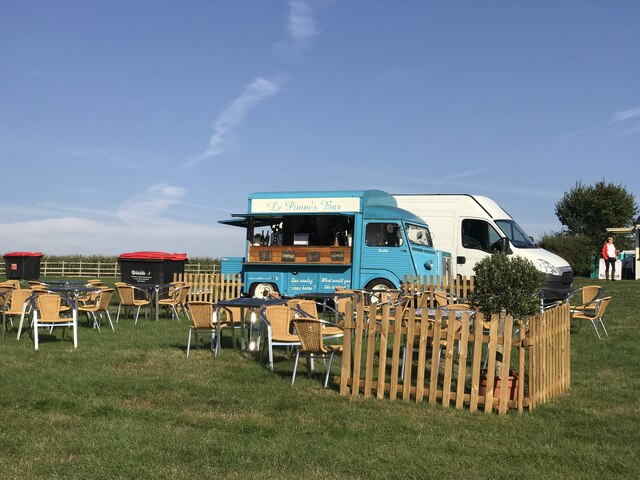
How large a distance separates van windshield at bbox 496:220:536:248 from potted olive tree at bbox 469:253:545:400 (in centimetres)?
1030

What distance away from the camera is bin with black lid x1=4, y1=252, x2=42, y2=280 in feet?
100

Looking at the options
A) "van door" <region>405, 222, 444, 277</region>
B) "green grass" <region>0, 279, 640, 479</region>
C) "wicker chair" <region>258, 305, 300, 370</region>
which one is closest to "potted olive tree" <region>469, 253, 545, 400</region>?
"green grass" <region>0, 279, 640, 479</region>

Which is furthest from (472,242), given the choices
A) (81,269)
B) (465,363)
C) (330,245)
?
(81,269)

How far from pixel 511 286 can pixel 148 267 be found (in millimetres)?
13951

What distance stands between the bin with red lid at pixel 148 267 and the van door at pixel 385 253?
18.8 feet

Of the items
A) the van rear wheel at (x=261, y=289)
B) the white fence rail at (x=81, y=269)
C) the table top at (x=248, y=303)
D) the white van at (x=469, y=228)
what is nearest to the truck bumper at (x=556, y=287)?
the white van at (x=469, y=228)

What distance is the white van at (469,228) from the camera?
18.4 m

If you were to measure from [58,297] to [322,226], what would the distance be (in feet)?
26.8

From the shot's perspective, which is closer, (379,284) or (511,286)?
(511,286)

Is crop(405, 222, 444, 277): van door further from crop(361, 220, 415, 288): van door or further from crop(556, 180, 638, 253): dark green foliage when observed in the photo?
crop(556, 180, 638, 253): dark green foliage

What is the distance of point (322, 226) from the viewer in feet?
60.6

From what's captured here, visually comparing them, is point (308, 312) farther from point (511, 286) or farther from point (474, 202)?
point (474, 202)

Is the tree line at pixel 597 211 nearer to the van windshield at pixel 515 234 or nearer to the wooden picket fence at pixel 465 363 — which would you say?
the van windshield at pixel 515 234

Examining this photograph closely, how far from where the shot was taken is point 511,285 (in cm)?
814
